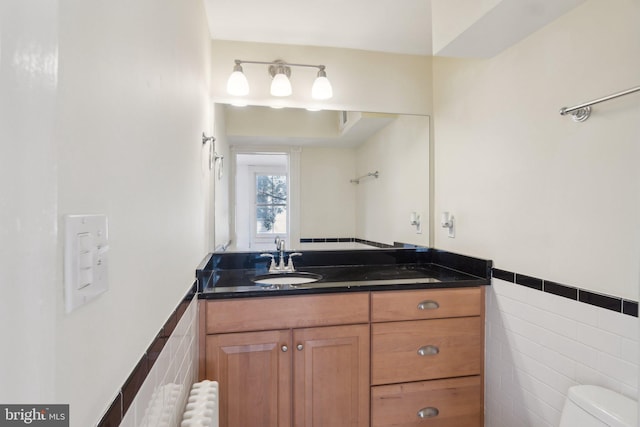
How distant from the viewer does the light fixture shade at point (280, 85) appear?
6.28ft

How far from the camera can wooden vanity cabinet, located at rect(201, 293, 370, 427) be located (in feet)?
4.75

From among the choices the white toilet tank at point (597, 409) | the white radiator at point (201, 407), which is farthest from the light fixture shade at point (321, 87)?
the white toilet tank at point (597, 409)

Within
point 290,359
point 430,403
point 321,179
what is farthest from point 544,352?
point 321,179

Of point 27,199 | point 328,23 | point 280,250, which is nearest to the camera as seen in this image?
point 27,199

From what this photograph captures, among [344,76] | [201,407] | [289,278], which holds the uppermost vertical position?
[344,76]

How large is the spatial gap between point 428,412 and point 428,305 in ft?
1.71

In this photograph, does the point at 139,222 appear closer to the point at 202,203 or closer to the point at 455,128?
the point at 202,203

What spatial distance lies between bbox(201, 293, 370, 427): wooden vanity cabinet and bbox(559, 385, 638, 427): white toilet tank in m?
0.77

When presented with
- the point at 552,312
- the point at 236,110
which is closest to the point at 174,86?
the point at 236,110

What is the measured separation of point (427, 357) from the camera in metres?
1.60

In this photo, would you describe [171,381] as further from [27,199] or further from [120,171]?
[27,199]

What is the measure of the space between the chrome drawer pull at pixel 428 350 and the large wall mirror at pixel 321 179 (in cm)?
72

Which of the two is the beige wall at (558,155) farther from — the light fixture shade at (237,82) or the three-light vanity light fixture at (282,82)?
the light fixture shade at (237,82)

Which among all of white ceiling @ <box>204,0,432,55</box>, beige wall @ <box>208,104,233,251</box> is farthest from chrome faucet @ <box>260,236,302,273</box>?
white ceiling @ <box>204,0,432,55</box>
